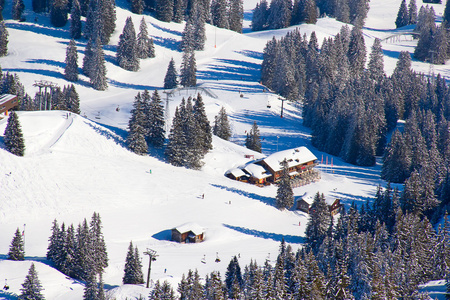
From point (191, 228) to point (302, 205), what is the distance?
2120 centimetres

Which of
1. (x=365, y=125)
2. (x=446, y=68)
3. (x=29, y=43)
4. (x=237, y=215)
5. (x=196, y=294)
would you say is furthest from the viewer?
(x=446, y=68)

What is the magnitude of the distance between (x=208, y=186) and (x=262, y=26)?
114107 mm

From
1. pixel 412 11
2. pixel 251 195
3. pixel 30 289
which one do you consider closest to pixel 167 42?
pixel 251 195

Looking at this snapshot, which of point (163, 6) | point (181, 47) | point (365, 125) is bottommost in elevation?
point (365, 125)

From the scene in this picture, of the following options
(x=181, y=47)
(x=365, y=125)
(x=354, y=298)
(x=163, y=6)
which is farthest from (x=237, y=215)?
(x=163, y=6)

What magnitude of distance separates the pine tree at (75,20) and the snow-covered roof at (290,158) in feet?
218

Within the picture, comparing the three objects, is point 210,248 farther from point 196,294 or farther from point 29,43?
point 29,43

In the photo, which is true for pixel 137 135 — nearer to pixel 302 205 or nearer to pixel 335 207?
pixel 302 205

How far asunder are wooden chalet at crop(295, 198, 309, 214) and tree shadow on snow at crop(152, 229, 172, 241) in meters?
21.8

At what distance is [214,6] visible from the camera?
537 ft

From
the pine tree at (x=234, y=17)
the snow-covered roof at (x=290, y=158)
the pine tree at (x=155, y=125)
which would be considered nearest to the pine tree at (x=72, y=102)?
the pine tree at (x=155, y=125)

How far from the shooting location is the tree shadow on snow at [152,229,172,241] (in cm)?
6962

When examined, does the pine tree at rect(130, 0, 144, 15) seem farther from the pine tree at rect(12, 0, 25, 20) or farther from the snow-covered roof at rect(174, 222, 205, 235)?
the snow-covered roof at rect(174, 222, 205, 235)

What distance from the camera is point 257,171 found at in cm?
9150
